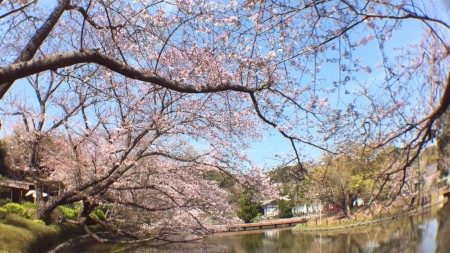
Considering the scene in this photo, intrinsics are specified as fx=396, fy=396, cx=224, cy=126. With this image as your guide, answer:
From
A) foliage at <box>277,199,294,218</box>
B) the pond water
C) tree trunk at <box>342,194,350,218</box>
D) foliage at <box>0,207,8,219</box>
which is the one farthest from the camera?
foliage at <box>277,199,294,218</box>

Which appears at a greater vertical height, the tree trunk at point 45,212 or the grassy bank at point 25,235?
the tree trunk at point 45,212

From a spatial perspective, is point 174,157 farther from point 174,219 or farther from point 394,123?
point 394,123

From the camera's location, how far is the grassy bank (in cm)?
922

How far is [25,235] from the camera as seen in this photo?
10.1 m

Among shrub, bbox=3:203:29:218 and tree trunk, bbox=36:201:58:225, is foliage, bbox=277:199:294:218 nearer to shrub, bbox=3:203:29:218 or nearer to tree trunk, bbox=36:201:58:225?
tree trunk, bbox=36:201:58:225

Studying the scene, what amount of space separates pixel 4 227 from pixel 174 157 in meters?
4.60

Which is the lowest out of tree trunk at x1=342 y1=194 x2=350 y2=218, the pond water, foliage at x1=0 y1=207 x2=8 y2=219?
the pond water

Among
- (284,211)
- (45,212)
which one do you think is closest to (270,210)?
(284,211)

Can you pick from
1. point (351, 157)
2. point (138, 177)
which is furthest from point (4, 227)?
point (351, 157)

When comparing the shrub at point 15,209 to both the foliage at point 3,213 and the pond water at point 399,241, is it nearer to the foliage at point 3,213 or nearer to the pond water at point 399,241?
the foliage at point 3,213

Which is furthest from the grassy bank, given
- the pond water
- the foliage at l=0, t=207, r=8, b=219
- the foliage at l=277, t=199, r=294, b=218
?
the foliage at l=277, t=199, r=294, b=218

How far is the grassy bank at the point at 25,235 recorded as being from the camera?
9.22 meters

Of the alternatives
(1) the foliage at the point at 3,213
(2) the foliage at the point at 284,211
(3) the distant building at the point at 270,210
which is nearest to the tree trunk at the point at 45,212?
(1) the foliage at the point at 3,213

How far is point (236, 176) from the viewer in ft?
29.7
